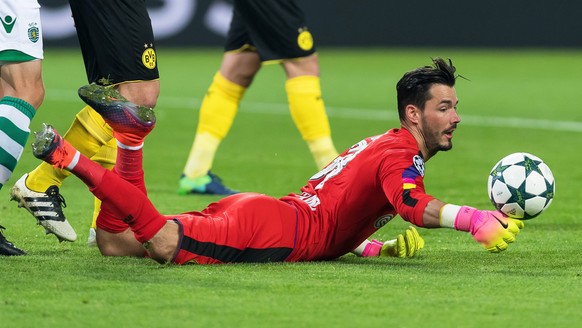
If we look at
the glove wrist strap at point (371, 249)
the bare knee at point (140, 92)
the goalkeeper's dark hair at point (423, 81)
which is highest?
the goalkeeper's dark hair at point (423, 81)

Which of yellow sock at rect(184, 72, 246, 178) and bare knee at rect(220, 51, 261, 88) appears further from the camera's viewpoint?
bare knee at rect(220, 51, 261, 88)

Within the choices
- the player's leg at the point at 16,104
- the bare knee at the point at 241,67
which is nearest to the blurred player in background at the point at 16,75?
the player's leg at the point at 16,104

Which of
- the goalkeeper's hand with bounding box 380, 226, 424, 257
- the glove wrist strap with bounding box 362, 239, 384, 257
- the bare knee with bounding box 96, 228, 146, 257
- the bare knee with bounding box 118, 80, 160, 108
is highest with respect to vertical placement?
the bare knee with bounding box 118, 80, 160, 108

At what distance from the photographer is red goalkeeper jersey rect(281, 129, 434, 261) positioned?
5156 millimetres

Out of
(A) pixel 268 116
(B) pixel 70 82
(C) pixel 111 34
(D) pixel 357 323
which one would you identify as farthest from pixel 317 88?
(B) pixel 70 82

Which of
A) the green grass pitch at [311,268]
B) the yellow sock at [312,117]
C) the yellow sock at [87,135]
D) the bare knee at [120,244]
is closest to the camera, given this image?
the green grass pitch at [311,268]

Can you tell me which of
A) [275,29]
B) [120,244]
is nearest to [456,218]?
[120,244]

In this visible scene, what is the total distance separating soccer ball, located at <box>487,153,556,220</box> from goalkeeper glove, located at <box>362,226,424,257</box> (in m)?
0.53

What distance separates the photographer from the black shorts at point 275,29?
319 inches

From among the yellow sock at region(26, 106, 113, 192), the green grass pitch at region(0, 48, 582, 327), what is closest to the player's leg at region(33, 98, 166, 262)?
the green grass pitch at region(0, 48, 582, 327)

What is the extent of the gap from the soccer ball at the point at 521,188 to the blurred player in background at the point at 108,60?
163 cm

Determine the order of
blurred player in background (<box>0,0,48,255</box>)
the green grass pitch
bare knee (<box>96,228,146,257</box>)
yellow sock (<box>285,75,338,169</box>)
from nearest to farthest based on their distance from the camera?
the green grass pitch, blurred player in background (<box>0,0,48,255</box>), bare knee (<box>96,228,146,257</box>), yellow sock (<box>285,75,338,169</box>)

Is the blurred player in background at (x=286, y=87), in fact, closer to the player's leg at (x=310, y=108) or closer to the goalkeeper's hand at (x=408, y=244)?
the player's leg at (x=310, y=108)

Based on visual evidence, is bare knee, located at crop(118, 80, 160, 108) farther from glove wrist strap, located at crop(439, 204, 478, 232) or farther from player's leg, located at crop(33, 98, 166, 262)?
glove wrist strap, located at crop(439, 204, 478, 232)
